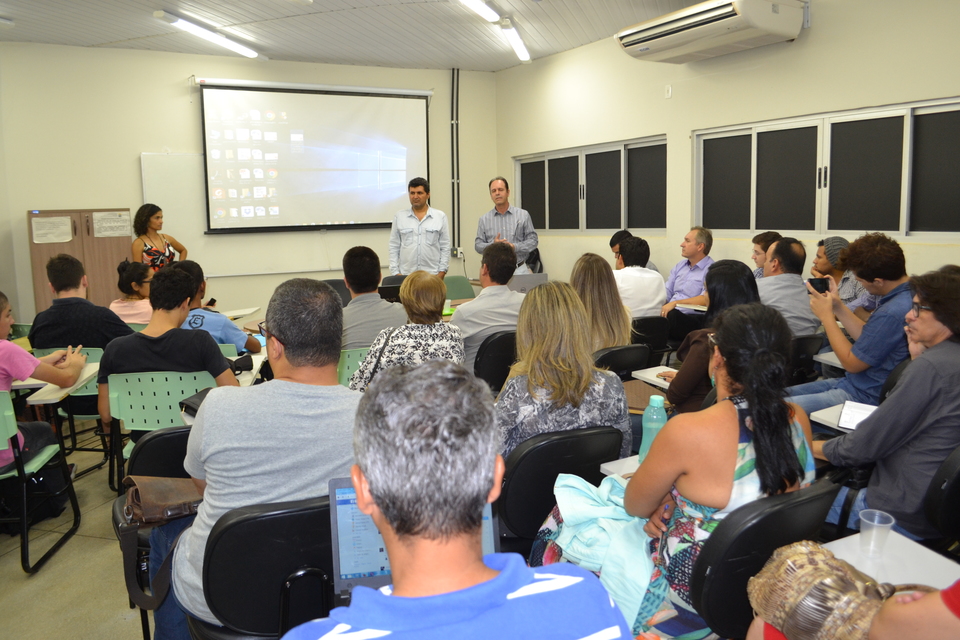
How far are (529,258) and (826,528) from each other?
5.42 metres

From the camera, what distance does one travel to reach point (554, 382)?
2.20 m

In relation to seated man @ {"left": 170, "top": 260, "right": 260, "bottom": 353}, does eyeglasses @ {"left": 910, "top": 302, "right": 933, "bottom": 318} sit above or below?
above

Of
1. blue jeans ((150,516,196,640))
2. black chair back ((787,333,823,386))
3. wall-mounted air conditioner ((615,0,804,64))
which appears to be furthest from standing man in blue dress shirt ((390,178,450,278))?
blue jeans ((150,516,196,640))

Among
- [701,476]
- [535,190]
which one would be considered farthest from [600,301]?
[535,190]

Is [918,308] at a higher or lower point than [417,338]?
higher

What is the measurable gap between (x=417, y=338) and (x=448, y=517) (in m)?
2.22

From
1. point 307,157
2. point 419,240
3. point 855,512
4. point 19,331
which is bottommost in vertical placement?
point 855,512

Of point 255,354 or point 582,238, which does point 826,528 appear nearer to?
point 255,354

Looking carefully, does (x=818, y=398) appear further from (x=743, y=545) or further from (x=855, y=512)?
(x=743, y=545)

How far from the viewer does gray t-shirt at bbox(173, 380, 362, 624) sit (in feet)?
5.18

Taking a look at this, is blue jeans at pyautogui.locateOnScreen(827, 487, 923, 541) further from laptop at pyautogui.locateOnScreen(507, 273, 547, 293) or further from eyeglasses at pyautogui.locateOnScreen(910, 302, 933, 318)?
laptop at pyautogui.locateOnScreen(507, 273, 547, 293)

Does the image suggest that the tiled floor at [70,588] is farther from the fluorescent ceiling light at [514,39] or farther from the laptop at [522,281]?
the fluorescent ceiling light at [514,39]

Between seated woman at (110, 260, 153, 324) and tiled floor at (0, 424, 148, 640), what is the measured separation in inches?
46.3

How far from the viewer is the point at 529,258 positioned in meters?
7.57
